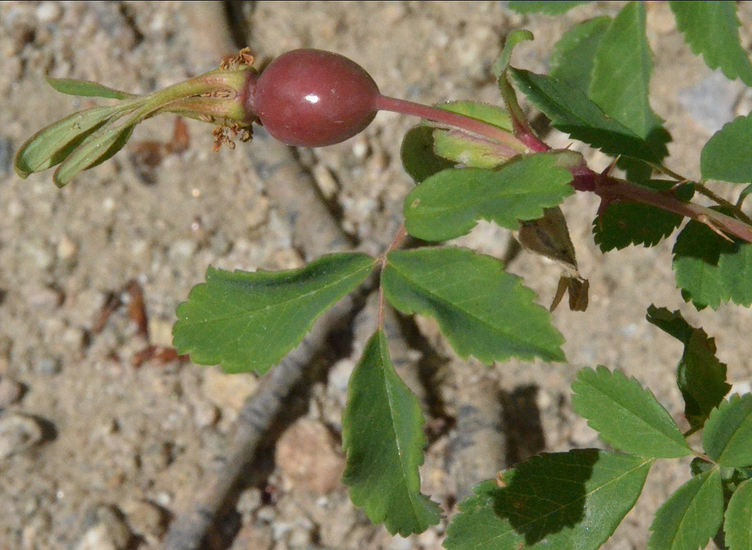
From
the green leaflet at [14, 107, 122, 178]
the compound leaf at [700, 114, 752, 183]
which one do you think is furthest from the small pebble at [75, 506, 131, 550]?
the compound leaf at [700, 114, 752, 183]

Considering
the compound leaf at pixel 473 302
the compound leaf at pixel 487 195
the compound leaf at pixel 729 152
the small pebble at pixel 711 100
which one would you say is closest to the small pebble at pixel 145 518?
the compound leaf at pixel 473 302

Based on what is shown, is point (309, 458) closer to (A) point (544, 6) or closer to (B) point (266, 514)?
(B) point (266, 514)

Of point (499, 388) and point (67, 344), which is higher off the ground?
point (67, 344)

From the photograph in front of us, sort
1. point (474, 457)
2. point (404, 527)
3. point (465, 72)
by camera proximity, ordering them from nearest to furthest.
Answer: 1. point (404, 527)
2. point (474, 457)
3. point (465, 72)

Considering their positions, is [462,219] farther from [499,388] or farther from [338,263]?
[499,388]

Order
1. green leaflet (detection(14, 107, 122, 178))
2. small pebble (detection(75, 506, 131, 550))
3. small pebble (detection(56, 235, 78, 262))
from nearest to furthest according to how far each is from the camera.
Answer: green leaflet (detection(14, 107, 122, 178)), small pebble (detection(75, 506, 131, 550)), small pebble (detection(56, 235, 78, 262))

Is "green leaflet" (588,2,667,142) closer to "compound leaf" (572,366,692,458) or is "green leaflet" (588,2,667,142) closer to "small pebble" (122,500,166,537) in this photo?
"compound leaf" (572,366,692,458)

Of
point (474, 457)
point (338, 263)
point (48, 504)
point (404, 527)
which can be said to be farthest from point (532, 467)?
point (48, 504)
